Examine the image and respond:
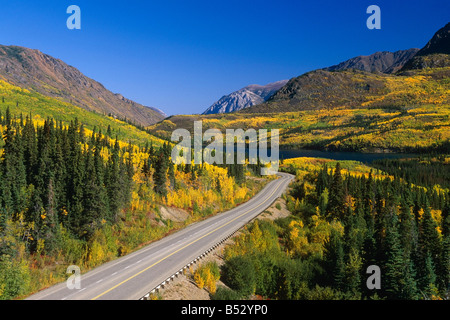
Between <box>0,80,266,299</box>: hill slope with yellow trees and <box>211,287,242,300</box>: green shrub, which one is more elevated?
<box>0,80,266,299</box>: hill slope with yellow trees

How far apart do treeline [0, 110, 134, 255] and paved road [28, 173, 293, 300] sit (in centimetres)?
834

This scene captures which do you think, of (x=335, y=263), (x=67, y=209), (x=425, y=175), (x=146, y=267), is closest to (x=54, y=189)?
(x=67, y=209)

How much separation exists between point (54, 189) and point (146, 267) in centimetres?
1894

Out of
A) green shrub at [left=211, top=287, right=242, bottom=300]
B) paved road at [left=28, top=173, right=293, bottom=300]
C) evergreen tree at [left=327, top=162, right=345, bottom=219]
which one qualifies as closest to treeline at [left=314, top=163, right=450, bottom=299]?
green shrub at [left=211, top=287, right=242, bottom=300]

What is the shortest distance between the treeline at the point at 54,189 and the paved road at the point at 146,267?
834cm

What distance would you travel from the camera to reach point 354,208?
243 ft

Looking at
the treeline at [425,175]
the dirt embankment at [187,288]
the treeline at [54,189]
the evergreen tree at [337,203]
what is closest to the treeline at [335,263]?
the dirt embankment at [187,288]

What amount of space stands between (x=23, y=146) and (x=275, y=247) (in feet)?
146

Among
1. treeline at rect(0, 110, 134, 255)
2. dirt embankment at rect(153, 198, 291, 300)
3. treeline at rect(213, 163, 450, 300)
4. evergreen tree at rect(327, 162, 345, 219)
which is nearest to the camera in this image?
dirt embankment at rect(153, 198, 291, 300)

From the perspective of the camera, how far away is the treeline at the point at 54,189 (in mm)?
33906

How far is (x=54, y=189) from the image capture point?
126ft

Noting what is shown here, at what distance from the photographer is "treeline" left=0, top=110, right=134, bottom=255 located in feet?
111

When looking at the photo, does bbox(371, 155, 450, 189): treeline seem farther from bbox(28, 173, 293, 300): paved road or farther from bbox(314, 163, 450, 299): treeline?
bbox(28, 173, 293, 300): paved road

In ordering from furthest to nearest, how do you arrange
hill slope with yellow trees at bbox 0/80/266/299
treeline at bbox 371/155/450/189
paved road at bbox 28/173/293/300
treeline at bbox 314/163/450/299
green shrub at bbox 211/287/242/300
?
treeline at bbox 371/155/450/189 → treeline at bbox 314/163/450/299 → hill slope with yellow trees at bbox 0/80/266/299 → green shrub at bbox 211/287/242/300 → paved road at bbox 28/173/293/300
